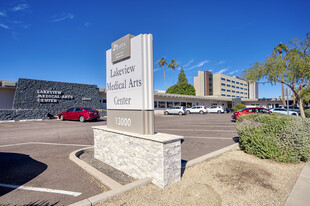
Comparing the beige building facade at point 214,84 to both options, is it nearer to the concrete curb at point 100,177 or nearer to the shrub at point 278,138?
the shrub at point 278,138

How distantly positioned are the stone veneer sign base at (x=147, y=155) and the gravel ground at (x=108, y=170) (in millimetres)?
101

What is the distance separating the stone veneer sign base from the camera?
3.31m

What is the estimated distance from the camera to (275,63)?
1648 cm

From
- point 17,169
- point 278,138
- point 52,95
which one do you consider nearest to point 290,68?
point 278,138

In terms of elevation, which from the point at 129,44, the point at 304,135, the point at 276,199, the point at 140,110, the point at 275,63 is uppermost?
the point at 275,63

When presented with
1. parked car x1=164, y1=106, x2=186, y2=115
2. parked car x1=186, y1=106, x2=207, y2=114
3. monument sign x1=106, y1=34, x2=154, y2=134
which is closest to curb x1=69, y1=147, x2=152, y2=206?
monument sign x1=106, y1=34, x2=154, y2=134

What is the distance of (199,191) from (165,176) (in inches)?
27.2

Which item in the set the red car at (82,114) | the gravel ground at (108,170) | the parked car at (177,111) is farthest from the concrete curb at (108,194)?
the parked car at (177,111)

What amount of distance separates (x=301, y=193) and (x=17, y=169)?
6.47 meters

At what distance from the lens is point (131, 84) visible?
4.26 meters

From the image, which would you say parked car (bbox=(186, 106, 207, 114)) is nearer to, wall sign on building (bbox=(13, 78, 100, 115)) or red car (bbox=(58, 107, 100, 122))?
wall sign on building (bbox=(13, 78, 100, 115))

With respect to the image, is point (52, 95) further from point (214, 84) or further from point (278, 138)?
point (214, 84)

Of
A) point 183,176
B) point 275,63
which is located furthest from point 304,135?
point 275,63

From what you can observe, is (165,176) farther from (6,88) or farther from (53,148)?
(6,88)
